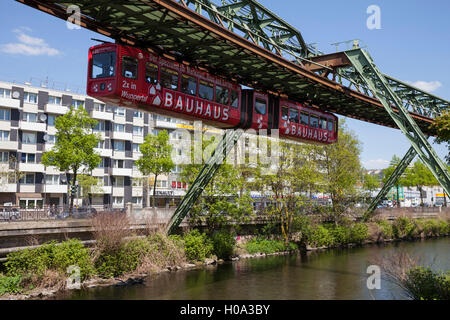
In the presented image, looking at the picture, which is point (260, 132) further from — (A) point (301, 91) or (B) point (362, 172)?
(B) point (362, 172)

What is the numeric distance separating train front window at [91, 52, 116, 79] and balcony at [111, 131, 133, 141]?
44905mm

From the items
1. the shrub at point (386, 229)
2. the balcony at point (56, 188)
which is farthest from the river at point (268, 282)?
the balcony at point (56, 188)

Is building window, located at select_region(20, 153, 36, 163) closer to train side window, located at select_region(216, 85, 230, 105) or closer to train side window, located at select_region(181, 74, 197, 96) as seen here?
train side window, located at select_region(216, 85, 230, 105)

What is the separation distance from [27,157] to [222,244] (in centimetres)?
3653

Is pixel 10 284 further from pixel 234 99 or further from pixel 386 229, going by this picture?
pixel 386 229

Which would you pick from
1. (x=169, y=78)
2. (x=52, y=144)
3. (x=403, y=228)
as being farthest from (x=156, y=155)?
(x=403, y=228)

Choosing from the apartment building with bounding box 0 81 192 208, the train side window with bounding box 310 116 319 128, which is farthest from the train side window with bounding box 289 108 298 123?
the apartment building with bounding box 0 81 192 208

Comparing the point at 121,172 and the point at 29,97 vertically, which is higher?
the point at 29,97

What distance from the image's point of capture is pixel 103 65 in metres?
16.6

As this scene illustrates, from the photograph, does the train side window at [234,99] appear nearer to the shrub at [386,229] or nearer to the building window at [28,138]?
the shrub at [386,229]

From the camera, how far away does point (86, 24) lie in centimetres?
1667

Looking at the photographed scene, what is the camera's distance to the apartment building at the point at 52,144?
170 ft
